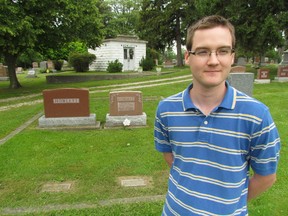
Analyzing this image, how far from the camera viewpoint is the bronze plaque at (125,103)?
29.6ft

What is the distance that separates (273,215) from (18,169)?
191 inches

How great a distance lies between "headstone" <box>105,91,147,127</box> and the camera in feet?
29.6

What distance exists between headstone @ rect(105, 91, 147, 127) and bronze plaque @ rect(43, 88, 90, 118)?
0.84 m

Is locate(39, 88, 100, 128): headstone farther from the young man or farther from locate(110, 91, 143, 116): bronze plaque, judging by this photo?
the young man

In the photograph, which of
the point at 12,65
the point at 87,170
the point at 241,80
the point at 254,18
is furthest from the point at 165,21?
the point at 87,170

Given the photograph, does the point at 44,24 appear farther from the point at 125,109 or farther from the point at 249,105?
the point at 249,105

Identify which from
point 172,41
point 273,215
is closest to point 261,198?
point 273,215

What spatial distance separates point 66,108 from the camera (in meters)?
9.05

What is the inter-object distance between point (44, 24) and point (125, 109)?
29.5 feet

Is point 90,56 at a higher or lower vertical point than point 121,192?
higher

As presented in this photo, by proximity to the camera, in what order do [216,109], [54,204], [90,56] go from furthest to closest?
[90,56], [54,204], [216,109]

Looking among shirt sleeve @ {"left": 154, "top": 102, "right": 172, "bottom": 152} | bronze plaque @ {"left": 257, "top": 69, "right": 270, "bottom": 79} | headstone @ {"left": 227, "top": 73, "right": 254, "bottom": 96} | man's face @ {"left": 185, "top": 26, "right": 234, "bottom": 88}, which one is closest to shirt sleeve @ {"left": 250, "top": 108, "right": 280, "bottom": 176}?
man's face @ {"left": 185, "top": 26, "right": 234, "bottom": 88}

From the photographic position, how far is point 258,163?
174 cm

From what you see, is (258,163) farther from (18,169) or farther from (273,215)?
(18,169)
